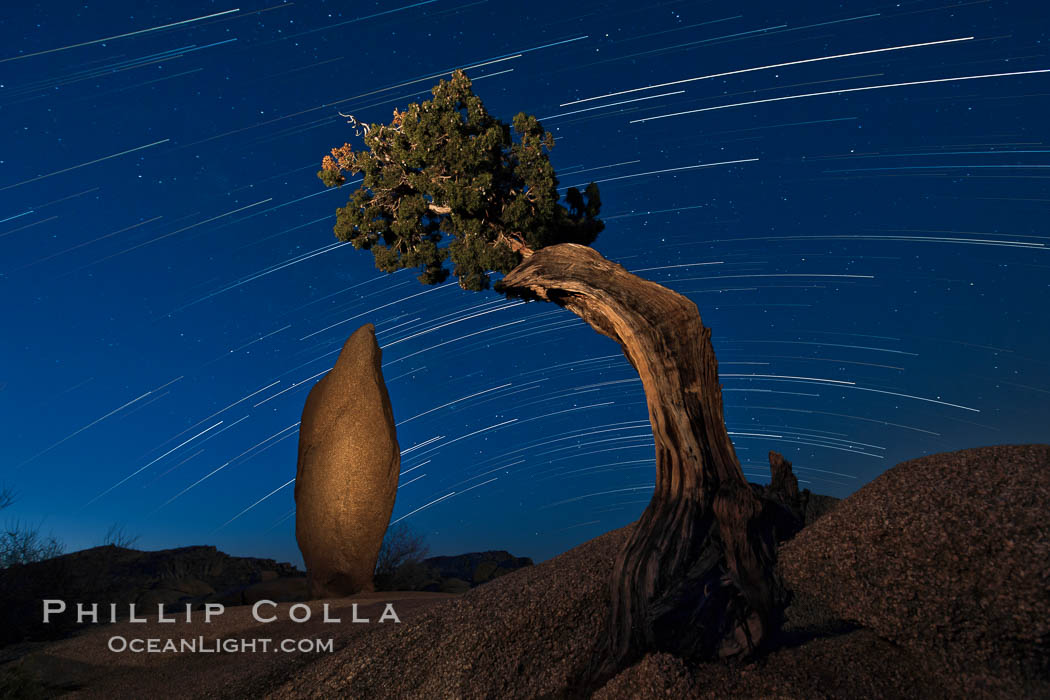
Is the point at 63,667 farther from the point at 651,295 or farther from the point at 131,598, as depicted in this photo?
the point at 651,295

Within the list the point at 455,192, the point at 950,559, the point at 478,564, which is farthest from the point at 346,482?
the point at 478,564

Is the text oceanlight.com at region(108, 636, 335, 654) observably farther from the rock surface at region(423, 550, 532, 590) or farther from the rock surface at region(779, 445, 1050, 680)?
the rock surface at region(423, 550, 532, 590)

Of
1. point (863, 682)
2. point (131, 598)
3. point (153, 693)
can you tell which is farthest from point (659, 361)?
point (131, 598)

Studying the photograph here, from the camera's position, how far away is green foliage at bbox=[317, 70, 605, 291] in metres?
10.2

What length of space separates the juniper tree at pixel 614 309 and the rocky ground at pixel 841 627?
0.50 metres

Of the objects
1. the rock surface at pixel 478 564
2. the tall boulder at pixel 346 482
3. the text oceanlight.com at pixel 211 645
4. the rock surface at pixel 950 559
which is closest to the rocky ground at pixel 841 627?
the rock surface at pixel 950 559

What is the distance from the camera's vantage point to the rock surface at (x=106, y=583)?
13.4 metres

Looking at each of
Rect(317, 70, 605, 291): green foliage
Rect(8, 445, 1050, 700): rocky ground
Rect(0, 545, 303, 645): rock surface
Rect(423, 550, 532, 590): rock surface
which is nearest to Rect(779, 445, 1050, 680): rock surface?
Rect(8, 445, 1050, 700): rocky ground

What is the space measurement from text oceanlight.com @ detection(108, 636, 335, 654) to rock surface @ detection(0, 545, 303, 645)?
369 centimetres

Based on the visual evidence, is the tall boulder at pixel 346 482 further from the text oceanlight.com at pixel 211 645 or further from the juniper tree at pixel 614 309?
the juniper tree at pixel 614 309

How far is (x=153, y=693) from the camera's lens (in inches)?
331

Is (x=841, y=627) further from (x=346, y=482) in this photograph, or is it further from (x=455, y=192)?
(x=346, y=482)

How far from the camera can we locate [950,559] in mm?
6211

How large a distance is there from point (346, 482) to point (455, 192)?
7762 millimetres
